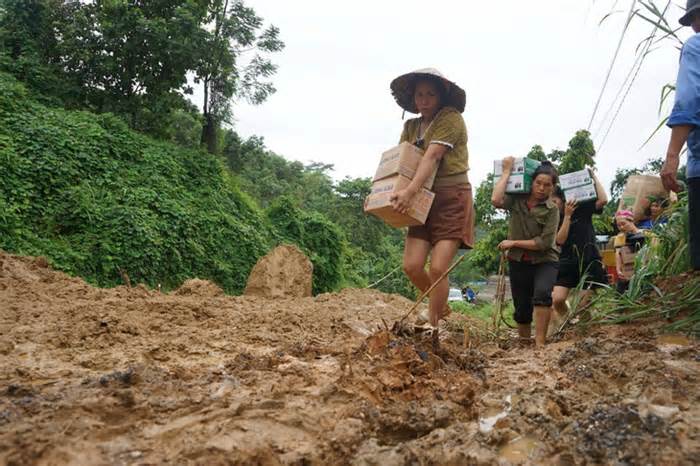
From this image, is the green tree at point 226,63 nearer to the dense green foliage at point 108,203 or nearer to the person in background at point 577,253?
the dense green foliage at point 108,203

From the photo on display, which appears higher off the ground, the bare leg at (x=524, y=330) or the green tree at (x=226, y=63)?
the green tree at (x=226, y=63)

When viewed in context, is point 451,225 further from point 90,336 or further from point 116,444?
point 116,444

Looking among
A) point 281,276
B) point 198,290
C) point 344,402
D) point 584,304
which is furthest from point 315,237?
point 344,402

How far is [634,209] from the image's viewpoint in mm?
4168

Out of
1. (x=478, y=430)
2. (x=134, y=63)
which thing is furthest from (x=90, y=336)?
(x=134, y=63)

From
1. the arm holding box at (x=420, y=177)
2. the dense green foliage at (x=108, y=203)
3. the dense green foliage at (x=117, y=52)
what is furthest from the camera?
the dense green foliage at (x=117, y=52)

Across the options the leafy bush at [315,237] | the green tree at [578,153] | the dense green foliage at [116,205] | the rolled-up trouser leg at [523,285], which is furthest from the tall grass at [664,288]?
the leafy bush at [315,237]

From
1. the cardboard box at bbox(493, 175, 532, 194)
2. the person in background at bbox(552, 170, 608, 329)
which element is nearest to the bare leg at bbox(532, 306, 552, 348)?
the cardboard box at bbox(493, 175, 532, 194)

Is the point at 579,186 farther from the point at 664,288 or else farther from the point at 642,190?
the point at 664,288

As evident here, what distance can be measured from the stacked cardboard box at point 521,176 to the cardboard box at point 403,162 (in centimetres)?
85

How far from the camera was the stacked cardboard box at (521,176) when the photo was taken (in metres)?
3.87

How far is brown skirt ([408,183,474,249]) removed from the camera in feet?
11.1

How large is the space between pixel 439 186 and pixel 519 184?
78 cm

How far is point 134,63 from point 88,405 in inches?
510
